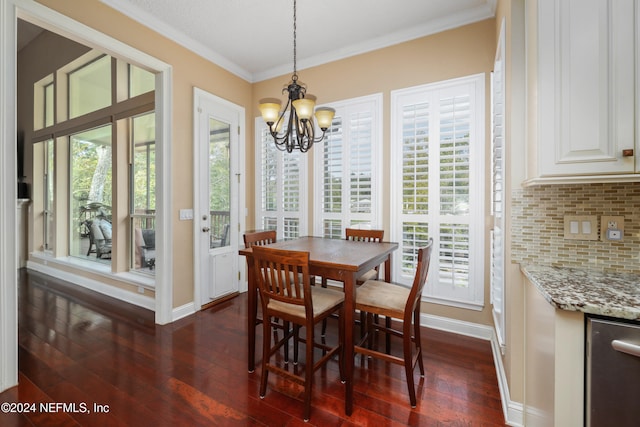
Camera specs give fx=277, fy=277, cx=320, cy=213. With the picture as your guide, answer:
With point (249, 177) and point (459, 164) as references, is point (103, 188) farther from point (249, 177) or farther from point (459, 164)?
point (459, 164)

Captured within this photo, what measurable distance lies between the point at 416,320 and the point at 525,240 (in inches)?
34.6

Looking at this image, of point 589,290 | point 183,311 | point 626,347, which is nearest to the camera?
point 626,347

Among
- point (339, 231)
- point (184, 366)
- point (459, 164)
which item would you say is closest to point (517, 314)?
point (459, 164)

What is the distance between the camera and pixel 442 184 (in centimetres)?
270

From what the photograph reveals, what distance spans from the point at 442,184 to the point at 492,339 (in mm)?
1459

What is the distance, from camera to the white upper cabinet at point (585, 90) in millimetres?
1174

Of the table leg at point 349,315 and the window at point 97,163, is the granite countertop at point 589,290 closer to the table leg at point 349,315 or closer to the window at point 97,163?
the table leg at point 349,315

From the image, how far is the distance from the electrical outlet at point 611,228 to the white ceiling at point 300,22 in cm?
210

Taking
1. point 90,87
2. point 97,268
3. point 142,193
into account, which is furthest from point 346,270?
point 90,87

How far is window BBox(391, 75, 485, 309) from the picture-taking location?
256 cm

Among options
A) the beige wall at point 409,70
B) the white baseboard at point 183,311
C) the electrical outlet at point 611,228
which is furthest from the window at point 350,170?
the electrical outlet at point 611,228

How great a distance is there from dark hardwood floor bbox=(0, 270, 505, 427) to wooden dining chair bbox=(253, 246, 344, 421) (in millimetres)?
191

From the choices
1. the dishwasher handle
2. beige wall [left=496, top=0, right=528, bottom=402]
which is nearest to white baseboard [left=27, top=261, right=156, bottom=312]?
beige wall [left=496, top=0, right=528, bottom=402]

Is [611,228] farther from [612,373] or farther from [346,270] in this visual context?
[346,270]
